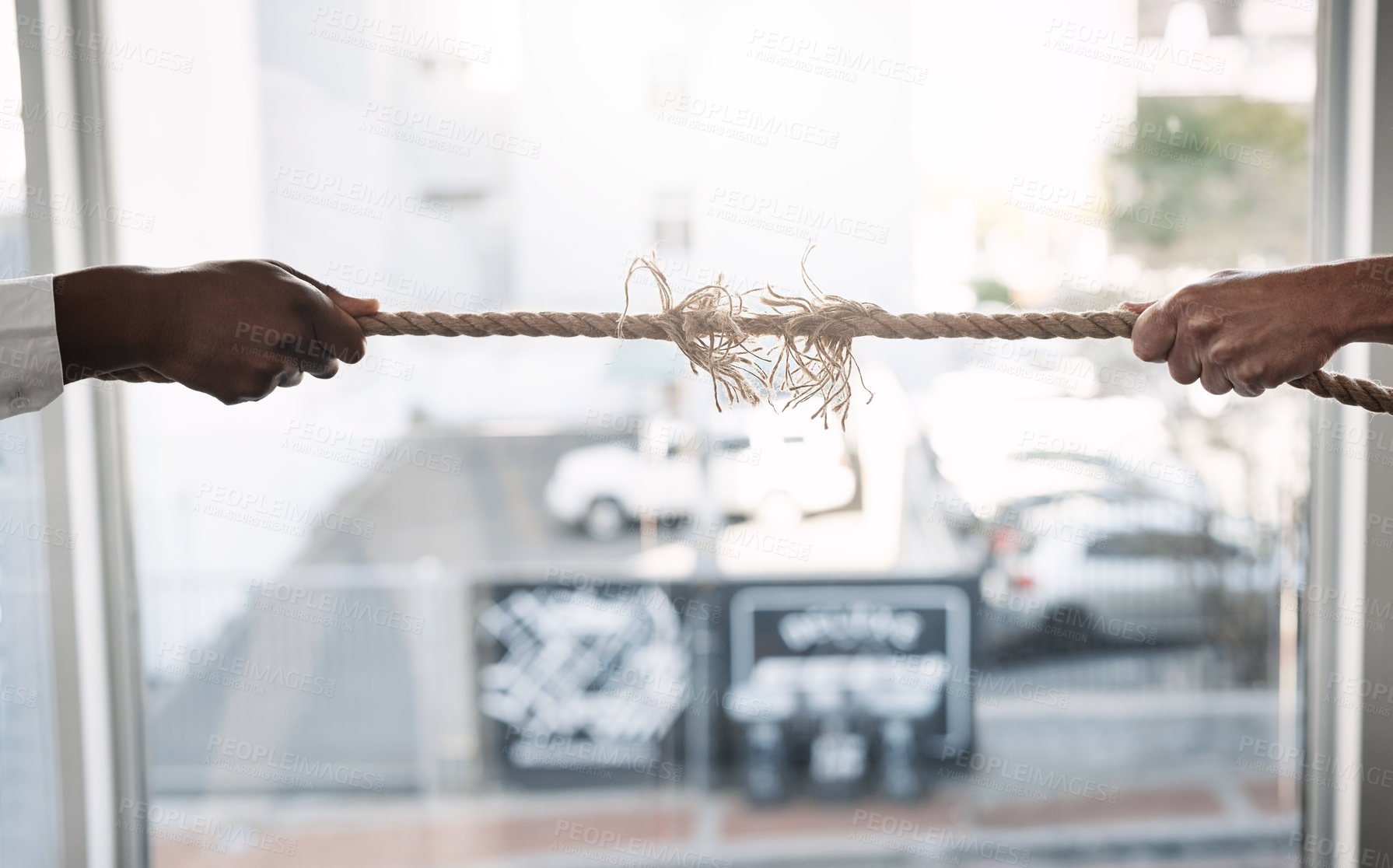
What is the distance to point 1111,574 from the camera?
1.58 metres

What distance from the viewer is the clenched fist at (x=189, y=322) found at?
776 mm

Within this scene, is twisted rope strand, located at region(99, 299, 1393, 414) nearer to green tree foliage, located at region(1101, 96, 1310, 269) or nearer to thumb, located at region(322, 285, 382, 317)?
thumb, located at region(322, 285, 382, 317)

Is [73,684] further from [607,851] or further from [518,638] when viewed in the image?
[607,851]

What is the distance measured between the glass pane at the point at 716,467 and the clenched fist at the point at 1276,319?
656 mm

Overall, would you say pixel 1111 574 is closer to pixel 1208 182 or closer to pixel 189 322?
pixel 1208 182

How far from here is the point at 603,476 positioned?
158cm

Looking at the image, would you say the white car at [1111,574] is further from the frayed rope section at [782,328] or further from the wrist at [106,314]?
the wrist at [106,314]

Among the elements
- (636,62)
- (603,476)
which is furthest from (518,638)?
(636,62)

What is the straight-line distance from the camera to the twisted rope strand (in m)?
0.84

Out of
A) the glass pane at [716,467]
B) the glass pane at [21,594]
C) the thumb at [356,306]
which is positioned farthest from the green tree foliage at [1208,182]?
the glass pane at [21,594]

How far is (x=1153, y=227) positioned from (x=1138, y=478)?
0.37 meters

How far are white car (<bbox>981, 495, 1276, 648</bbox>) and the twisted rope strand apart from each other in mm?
735

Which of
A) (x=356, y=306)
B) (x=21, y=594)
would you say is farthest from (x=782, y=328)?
(x=21, y=594)

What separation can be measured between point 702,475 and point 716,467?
26 millimetres
